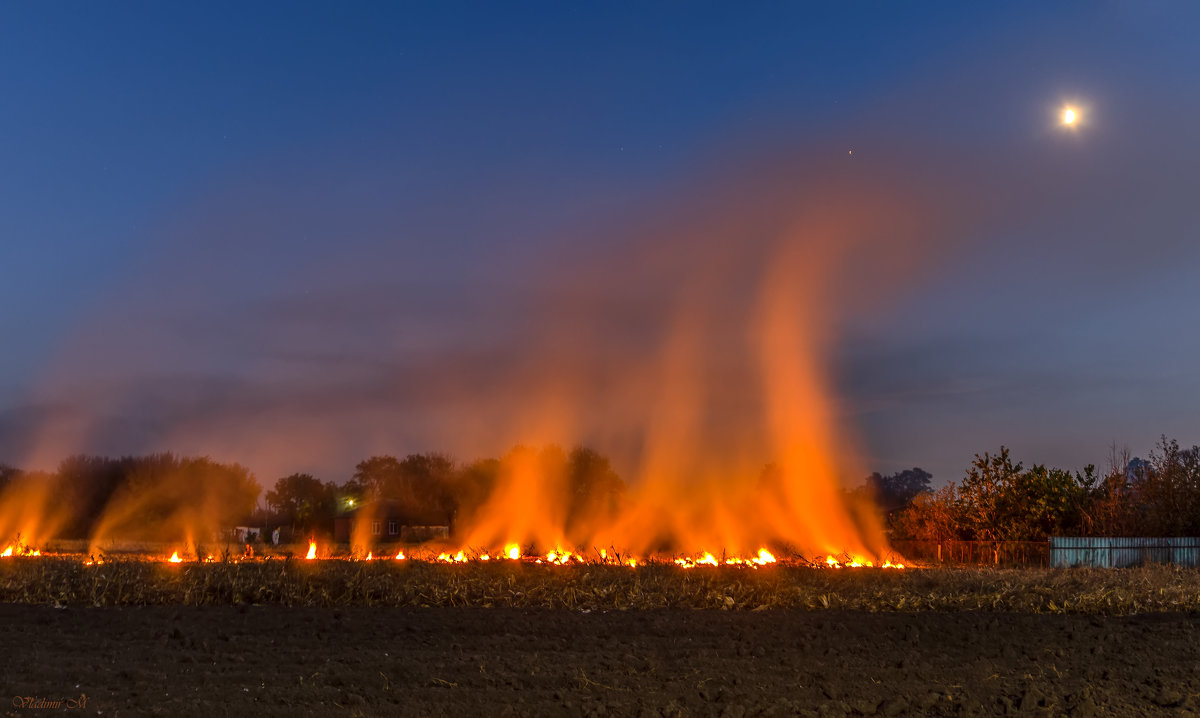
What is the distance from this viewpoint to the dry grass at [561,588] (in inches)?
519

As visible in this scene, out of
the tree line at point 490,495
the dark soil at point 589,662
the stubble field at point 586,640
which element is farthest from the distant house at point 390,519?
the dark soil at point 589,662

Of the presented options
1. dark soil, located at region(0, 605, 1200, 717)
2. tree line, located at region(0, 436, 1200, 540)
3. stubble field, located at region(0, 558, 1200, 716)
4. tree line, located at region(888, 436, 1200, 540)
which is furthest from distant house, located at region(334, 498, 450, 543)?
dark soil, located at region(0, 605, 1200, 717)

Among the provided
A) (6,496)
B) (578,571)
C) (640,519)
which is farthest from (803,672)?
(6,496)

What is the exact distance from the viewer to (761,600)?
13.3 m

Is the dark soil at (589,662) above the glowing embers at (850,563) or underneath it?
underneath

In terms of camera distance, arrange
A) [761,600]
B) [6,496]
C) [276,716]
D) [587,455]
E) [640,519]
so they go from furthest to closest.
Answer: [587,455] → [6,496] → [640,519] → [761,600] → [276,716]

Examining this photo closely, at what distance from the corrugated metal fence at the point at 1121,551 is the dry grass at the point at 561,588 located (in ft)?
29.2

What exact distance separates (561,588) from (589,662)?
4.43 metres

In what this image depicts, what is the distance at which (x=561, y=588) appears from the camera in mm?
13641

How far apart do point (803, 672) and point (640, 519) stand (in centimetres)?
1379

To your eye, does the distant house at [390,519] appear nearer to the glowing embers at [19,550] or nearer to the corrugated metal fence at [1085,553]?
the glowing embers at [19,550]

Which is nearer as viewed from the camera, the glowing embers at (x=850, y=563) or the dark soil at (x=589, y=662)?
the dark soil at (x=589, y=662)

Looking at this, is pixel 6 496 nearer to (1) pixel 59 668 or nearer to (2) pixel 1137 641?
(1) pixel 59 668

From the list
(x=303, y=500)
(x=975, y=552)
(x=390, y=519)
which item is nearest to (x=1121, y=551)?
(x=975, y=552)
